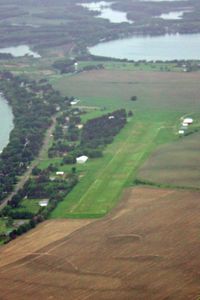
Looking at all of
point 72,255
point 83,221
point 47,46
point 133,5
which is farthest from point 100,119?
point 133,5

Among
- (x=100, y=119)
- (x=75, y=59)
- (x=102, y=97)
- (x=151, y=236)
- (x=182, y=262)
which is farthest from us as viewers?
(x=75, y=59)

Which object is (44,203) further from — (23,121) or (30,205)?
(23,121)

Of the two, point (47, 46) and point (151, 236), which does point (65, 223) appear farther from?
point (47, 46)

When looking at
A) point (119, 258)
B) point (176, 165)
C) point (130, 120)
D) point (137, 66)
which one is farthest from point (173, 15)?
point (119, 258)

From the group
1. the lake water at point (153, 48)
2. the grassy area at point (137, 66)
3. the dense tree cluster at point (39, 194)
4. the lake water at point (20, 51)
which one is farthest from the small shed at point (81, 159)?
the lake water at point (20, 51)

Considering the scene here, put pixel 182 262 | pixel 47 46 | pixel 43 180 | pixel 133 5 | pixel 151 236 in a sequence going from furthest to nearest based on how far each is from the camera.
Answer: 1. pixel 133 5
2. pixel 47 46
3. pixel 43 180
4. pixel 151 236
5. pixel 182 262

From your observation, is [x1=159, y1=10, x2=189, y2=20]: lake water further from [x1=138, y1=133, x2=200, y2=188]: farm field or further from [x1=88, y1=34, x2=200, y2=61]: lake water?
[x1=138, y1=133, x2=200, y2=188]: farm field

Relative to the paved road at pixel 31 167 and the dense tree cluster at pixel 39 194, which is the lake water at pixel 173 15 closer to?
the paved road at pixel 31 167
